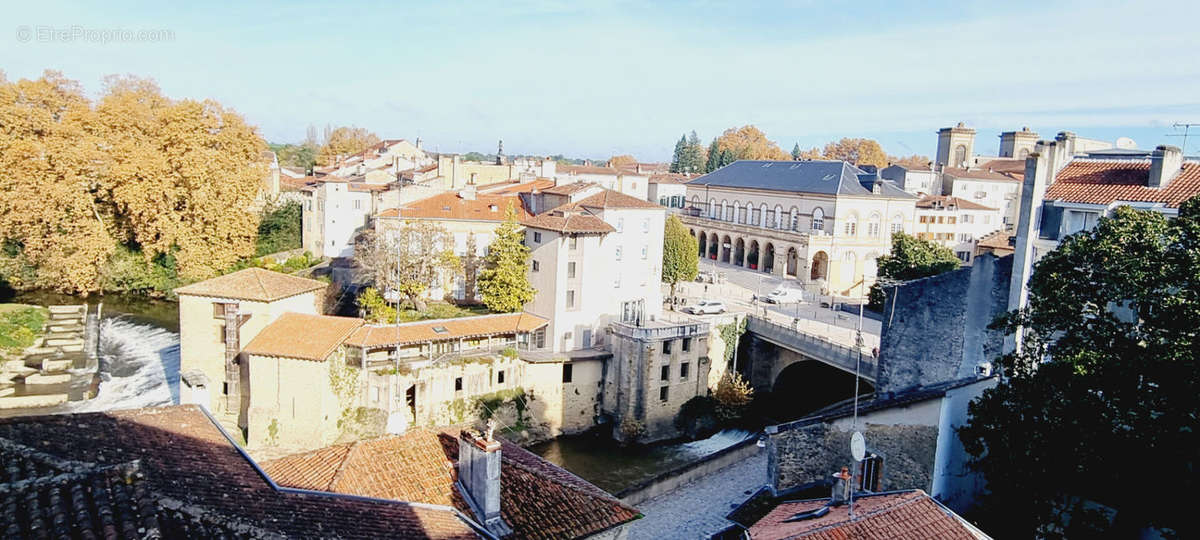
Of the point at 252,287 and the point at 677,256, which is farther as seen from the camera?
the point at 677,256

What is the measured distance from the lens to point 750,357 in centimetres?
3403

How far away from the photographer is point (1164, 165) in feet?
56.4

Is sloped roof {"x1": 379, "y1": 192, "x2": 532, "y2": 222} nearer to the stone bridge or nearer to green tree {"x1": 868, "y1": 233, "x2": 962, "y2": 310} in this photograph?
the stone bridge

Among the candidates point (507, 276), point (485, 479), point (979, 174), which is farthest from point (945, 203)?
point (485, 479)

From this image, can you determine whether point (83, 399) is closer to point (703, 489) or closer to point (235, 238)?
point (235, 238)

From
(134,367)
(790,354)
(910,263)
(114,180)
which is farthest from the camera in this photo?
(114,180)

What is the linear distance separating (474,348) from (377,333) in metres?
3.85

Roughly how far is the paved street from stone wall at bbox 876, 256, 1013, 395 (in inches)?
290

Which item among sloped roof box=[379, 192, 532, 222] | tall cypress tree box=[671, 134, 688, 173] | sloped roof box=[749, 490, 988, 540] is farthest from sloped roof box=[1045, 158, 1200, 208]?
tall cypress tree box=[671, 134, 688, 173]

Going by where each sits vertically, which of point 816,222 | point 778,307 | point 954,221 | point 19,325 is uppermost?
point 954,221

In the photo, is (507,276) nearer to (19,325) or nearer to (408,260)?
(408,260)

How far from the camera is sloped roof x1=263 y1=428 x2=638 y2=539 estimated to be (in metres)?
11.8

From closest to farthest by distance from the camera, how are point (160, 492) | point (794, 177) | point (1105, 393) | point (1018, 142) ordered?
point (160, 492) < point (1105, 393) < point (794, 177) < point (1018, 142)

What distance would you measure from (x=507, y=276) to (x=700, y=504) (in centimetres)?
1279
